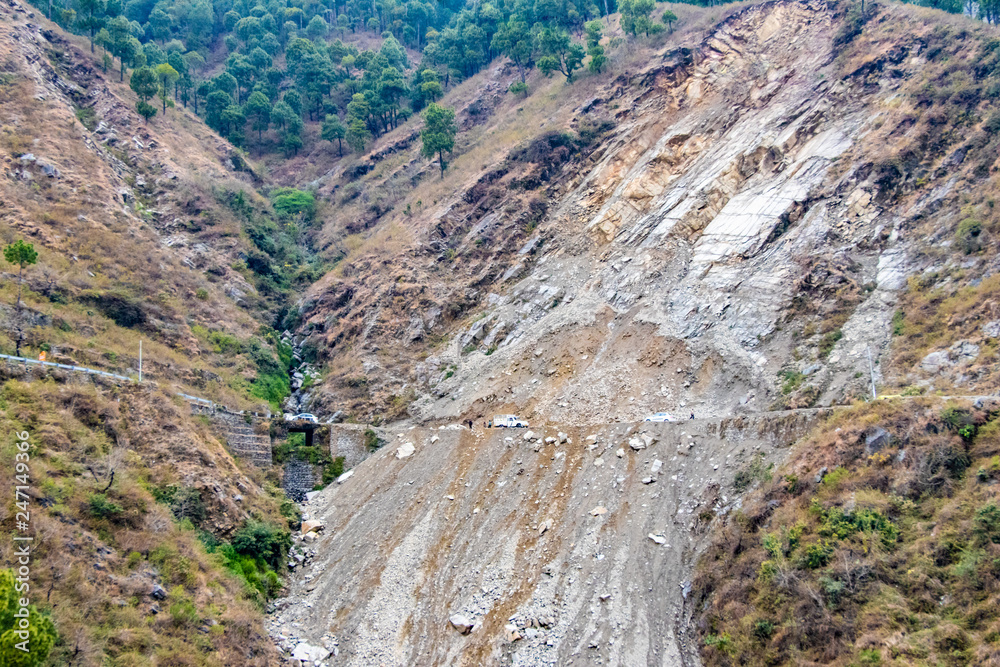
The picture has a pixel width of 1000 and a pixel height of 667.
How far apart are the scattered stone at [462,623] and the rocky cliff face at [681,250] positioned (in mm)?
10070

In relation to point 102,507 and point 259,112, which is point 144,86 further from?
point 102,507

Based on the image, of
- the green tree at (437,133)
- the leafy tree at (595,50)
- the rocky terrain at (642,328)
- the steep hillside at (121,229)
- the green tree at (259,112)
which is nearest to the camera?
the rocky terrain at (642,328)

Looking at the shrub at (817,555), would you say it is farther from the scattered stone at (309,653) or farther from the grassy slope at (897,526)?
the scattered stone at (309,653)

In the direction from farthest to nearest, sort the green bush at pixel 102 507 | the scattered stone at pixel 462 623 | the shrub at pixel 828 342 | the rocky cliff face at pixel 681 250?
1. the rocky cliff face at pixel 681 250
2. the shrub at pixel 828 342
3. the scattered stone at pixel 462 623
4. the green bush at pixel 102 507

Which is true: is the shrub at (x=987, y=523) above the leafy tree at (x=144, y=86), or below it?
below

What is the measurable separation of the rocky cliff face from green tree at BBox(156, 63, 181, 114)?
A: 2368cm

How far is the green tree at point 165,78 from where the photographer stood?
50719mm

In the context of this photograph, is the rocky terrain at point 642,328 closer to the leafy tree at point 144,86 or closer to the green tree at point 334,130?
the green tree at point 334,130

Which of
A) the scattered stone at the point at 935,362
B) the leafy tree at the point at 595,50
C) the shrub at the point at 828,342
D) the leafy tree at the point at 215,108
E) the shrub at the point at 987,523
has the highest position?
the leafy tree at the point at 215,108

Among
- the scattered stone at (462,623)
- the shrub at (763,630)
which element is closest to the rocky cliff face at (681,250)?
the shrub at (763,630)

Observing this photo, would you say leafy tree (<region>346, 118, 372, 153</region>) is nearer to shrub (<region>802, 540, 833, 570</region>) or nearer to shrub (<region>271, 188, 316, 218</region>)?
shrub (<region>271, 188, 316, 218</region>)

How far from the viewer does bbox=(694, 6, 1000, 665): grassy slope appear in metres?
12.4

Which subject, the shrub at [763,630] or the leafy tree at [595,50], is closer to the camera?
the shrub at [763,630]

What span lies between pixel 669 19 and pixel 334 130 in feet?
104
